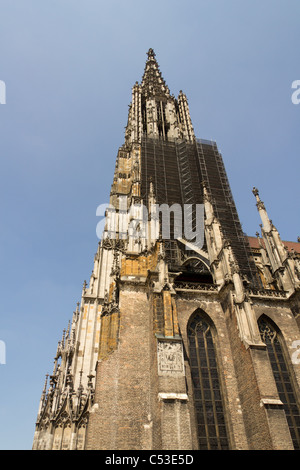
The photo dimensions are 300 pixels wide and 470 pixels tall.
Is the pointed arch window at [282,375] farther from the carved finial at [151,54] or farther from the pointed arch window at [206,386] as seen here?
the carved finial at [151,54]

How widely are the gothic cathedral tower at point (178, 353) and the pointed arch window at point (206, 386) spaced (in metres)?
0.04

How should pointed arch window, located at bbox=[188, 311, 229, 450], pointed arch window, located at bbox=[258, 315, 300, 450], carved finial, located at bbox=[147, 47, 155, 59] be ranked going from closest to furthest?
pointed arch window, located at bbox=[188, 311, 229, 450]
pointed arch window, located at bbox=[258, 315, 300, 450]
carved finial, located at bbox=[147, 47, 155, 59]

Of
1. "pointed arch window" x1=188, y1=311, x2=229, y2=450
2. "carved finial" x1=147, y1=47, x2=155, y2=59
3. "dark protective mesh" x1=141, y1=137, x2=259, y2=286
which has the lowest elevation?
"pointed arch window" x1=188, y1=311, x2=229, y2=450

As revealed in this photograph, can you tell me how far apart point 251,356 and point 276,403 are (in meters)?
1.79

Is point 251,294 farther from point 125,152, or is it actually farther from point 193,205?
point 125,152

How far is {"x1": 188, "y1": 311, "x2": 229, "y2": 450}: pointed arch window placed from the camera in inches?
490

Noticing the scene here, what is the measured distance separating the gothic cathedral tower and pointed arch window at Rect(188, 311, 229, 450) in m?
0.04

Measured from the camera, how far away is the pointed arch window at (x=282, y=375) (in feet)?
42.5

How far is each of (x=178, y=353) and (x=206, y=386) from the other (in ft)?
7.39

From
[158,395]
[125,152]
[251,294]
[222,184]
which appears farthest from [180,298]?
[125,152]

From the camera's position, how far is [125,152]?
112 feet

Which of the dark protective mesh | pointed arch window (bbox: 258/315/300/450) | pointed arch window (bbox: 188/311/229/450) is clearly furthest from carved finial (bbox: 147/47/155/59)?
pointed arch window (bbox: 258/315/300/450)

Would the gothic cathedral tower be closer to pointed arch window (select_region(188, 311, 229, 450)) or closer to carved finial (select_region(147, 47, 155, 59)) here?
pointed arch window (select_region(188, 311, 229, 450))

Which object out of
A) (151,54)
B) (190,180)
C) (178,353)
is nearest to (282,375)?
(178,353)
